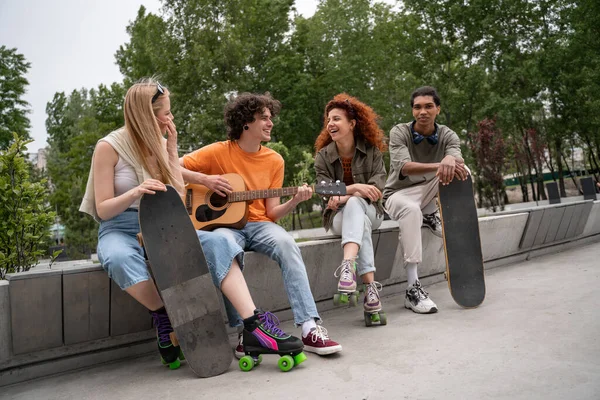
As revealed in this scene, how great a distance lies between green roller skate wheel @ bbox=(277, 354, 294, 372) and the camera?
9.87ft

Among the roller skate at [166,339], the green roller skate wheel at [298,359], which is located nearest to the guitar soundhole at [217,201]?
the roller skate at [166,339]

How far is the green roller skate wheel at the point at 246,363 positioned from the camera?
3.08 metres

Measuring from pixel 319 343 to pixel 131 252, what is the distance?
4.37ft

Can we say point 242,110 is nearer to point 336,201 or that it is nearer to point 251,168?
point 251,168

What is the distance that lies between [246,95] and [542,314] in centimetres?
293

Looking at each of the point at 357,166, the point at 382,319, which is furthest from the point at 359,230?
the point at 357,166

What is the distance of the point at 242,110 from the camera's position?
403 cm

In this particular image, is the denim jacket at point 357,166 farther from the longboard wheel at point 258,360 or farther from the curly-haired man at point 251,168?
the longboard wheel at point 258,360

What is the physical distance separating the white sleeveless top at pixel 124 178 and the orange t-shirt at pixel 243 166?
0.70 meters

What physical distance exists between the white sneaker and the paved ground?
0.09 m

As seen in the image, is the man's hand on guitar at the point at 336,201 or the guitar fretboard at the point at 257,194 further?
the man's hand on guitar at the point at 336,201

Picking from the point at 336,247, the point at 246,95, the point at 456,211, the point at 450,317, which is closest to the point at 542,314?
the point at 450,317

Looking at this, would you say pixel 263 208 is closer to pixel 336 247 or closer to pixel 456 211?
pixel 336 247

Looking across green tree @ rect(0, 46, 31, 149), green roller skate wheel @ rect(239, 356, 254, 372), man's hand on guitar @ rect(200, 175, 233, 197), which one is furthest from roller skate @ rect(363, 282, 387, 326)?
green tree @ rect(0, 46, 31, 149)
